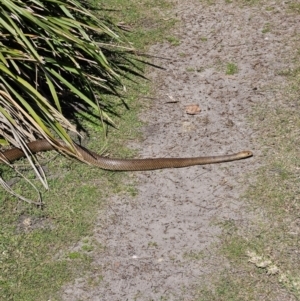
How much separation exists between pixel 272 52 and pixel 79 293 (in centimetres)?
394

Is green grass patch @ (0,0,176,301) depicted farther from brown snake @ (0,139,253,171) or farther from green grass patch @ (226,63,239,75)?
green grass patch @ (226,63,239,75)

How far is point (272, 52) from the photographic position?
7359 millimetres

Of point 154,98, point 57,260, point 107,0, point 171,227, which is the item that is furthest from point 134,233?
point 107,0

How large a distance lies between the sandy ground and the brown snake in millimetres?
61

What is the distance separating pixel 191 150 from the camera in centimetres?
600

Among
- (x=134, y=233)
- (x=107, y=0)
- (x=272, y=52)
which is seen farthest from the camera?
(x=107, y=0)

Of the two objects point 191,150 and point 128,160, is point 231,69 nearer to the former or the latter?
point 191,150

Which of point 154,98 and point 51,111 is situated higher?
point 51,111

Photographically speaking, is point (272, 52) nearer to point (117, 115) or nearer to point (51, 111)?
point (117, 115)

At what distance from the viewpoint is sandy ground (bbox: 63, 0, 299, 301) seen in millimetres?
4746

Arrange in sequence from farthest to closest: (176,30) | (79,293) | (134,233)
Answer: (176,30) → (134,233) → (79,293)

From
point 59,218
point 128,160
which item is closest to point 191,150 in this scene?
point 128,160

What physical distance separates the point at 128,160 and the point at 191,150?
0.64 m

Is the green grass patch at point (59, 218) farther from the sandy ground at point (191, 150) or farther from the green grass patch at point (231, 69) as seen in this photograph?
the green grass patch at point (231, 69)
